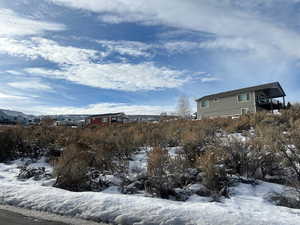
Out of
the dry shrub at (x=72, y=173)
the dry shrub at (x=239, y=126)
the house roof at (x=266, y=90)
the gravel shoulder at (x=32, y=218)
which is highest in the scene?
the house roof at (x=266, y=90)

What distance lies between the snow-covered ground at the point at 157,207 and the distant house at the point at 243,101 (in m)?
28.8

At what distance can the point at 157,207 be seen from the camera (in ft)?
16.9

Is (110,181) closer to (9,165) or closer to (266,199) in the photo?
(266,199)

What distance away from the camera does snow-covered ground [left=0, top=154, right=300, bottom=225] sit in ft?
15.2

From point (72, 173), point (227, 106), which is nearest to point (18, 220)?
point (72, 173)

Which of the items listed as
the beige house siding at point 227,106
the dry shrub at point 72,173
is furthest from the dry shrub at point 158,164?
the beige house siding at point 227,106

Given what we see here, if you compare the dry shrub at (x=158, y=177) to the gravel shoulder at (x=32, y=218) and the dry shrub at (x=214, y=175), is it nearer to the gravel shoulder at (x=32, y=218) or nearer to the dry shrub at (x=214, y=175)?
the dry shrub at (x=214, y=175)

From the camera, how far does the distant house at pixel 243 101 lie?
3528 centimetres

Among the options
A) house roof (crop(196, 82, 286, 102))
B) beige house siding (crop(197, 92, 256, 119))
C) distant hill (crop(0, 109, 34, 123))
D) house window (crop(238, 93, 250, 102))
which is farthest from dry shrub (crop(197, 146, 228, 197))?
distant hill (crop(0, 109, 34, 123))

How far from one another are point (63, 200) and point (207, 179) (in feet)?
11.8

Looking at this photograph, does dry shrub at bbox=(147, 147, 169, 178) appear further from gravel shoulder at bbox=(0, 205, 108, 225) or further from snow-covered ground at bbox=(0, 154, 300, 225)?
gravel shoulder at bbox=(0, 205, 108, 225)

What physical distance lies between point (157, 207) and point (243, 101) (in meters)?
33.8

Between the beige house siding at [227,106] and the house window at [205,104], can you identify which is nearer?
the beige house siding at [227,106]

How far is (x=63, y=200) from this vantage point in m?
5.79
